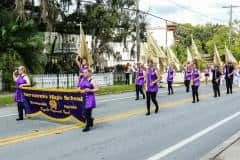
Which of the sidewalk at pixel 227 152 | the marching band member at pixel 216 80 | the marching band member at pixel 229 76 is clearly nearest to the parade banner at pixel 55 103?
the sidewalk at pixel 227 152

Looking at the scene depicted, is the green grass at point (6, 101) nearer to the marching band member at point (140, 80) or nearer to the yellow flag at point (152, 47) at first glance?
the marching band member at point (140, 80)

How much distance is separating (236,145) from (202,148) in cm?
74

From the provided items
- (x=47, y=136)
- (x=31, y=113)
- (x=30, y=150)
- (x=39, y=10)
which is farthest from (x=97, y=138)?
(x=39, y=10)

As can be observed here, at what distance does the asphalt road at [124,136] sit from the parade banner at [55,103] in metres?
0.26

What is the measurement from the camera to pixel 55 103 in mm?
14602

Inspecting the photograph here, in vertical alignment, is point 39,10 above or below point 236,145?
above

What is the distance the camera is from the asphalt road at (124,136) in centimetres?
990

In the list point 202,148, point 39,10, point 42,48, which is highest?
point 39,10

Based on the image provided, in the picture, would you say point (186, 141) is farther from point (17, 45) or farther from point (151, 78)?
point (17, 45)

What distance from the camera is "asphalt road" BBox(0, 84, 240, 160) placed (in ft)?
32.5

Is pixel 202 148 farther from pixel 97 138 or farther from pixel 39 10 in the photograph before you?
pixel 39 10

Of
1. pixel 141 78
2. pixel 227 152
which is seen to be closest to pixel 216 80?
pixel 141 78

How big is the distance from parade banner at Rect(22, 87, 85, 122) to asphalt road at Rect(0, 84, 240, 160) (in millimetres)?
260

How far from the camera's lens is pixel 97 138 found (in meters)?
11.8
